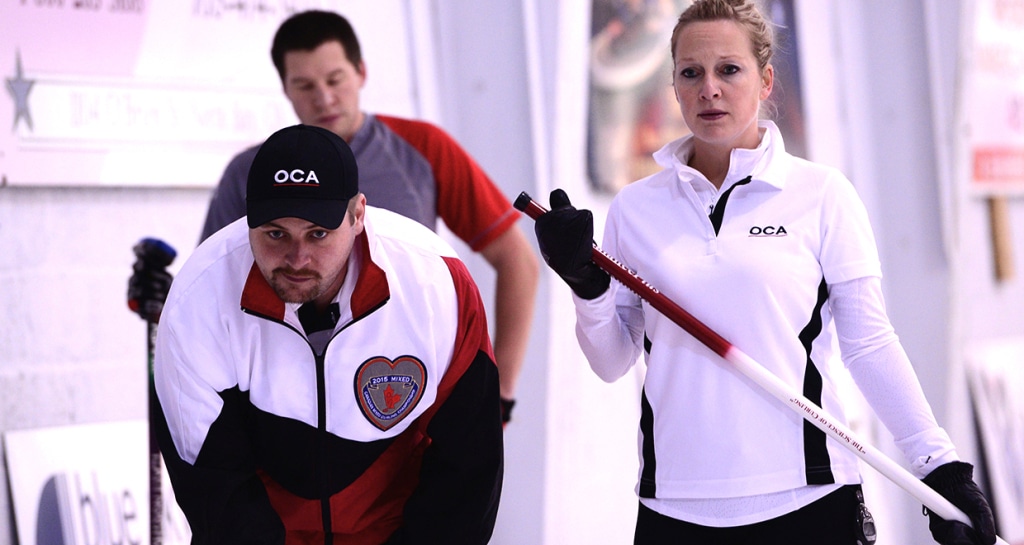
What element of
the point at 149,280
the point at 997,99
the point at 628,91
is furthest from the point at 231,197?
the point at 997,99

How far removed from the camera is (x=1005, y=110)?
4941 mm

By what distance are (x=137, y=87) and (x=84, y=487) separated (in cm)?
98

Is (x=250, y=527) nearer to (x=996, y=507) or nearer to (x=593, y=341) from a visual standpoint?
(x=593, y=341)

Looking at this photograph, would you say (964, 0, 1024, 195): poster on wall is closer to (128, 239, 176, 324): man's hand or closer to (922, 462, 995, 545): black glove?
(922, 462, 995, 545): black glove

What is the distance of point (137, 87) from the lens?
2859 mm

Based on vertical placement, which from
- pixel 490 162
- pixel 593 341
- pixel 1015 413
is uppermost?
Answer: pixel 490 162

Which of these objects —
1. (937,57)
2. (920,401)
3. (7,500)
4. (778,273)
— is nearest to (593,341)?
(778,273)

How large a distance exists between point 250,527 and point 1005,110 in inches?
166

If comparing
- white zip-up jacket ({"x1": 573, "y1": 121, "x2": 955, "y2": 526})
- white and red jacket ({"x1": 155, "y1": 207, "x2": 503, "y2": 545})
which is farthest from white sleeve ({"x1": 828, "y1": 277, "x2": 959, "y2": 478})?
white and red jacket ({"x1": 155, "y1": 207, "x2": 503, "y2": 545})

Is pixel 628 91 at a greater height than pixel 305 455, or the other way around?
pixel 628 91

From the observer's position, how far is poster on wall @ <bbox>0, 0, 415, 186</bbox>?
8.79ft

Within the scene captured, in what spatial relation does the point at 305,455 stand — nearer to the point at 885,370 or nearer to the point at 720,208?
the point at 720,208

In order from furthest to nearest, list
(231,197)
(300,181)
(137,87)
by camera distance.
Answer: (137,87) → (231,197) → (300,181)

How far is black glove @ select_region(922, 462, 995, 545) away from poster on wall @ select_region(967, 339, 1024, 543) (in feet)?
10.6
